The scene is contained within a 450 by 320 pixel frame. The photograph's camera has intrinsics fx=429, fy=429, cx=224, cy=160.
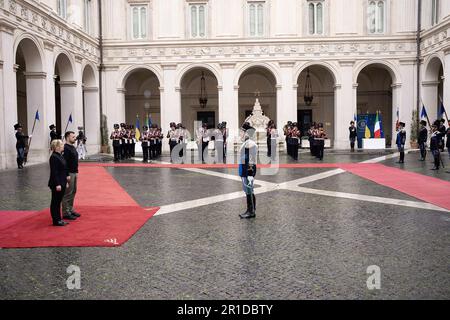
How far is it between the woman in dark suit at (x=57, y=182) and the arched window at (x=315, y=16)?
861 inches

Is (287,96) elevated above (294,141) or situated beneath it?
elevated above

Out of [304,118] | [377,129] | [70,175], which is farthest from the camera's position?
[304,118]

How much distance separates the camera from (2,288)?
173 inches

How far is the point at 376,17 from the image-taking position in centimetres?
2581

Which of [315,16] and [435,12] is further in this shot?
[315,16]

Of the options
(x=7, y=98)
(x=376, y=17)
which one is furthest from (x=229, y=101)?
(x=7, y=98)

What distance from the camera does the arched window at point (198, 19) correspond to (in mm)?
26109

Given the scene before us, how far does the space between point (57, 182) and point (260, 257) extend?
3.72 m

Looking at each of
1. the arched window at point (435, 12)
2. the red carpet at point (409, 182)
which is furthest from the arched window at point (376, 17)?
the red carpet at point (409, 182)

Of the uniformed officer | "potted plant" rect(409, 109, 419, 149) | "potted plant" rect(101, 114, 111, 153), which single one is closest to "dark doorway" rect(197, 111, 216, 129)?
"potted plant" rect(101, 114, 111, 153)

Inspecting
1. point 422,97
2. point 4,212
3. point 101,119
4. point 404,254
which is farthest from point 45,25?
point 422,97

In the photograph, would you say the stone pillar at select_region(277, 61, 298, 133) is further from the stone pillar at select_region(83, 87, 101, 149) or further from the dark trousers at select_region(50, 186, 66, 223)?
the dark trousers at select_region(50, 186, 66, 223)

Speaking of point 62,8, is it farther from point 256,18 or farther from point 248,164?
point 248,164
